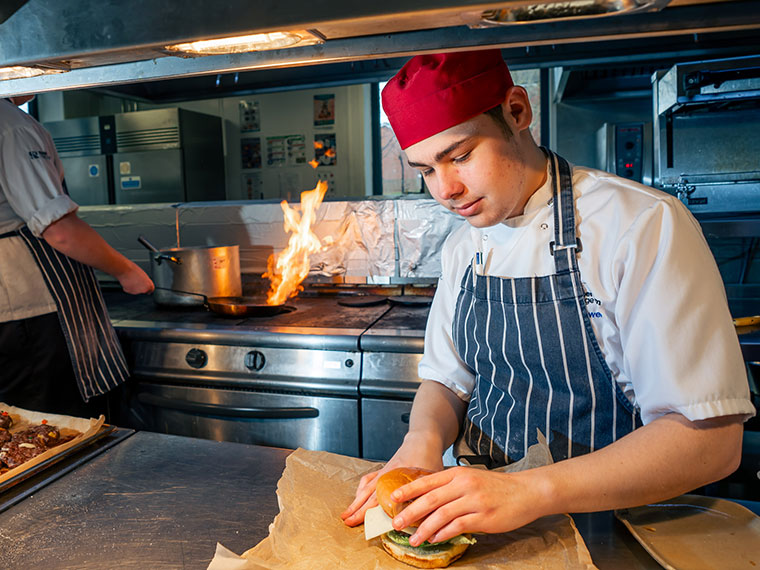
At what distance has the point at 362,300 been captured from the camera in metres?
2.81

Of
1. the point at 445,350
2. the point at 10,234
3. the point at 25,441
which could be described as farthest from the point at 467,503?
the point at 10,234

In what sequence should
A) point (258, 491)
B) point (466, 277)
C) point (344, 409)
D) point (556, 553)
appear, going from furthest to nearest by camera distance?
1. point (344, 409)
2. point (466, 277)
3. point (258, 491)
4. point (556, 553)

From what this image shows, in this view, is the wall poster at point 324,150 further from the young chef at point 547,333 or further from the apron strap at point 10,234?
the young chef at point 547,333

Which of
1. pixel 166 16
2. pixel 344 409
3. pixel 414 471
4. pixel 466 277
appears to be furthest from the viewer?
pixel 344 409

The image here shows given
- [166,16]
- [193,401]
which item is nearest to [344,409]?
[193,401]

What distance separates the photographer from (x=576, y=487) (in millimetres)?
896

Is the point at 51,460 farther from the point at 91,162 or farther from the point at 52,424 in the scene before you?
the point at 91,162

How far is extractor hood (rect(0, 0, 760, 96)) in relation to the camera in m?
0.67

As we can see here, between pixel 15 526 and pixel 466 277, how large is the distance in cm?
100

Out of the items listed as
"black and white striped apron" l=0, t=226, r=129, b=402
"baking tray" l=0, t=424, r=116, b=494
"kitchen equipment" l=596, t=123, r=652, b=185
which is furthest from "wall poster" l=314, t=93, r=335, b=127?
"baking tray" l=0, t=424, r=116, b=494

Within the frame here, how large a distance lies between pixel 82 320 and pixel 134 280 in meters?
0.27

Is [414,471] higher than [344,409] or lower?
higher

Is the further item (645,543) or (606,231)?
(606,231)

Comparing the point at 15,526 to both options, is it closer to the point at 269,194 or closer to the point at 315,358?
the point at 315,358
